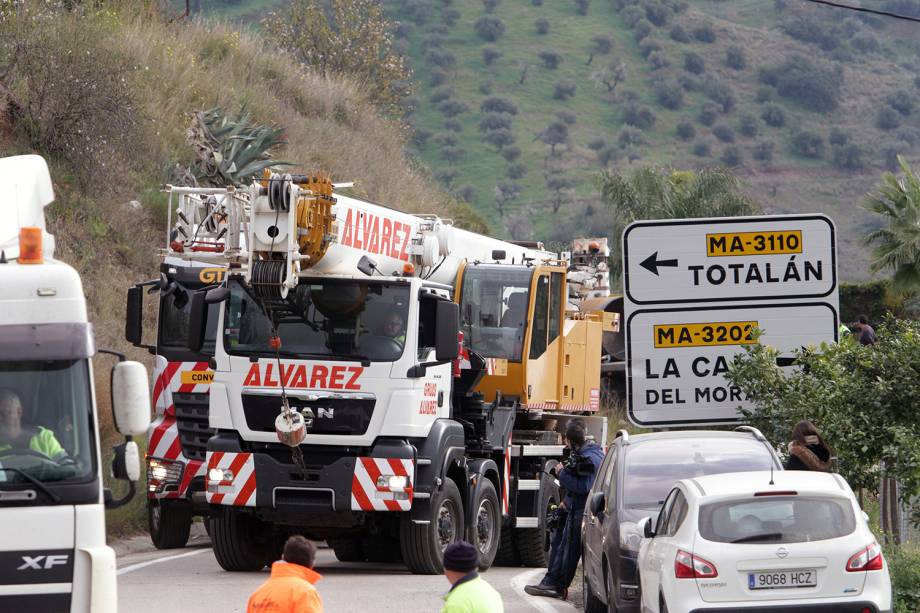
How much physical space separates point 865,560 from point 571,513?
537 cm

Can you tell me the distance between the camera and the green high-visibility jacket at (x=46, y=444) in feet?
26.7

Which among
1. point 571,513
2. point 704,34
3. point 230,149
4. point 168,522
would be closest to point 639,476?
point 571,513

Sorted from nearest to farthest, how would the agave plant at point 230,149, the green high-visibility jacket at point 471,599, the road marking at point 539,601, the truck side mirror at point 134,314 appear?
the green high-visibility jacket at point 471,599, the road marking at point 539,601, the truck side mirror at point 134,314, the agave plant at point 230,149

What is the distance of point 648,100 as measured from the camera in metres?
105

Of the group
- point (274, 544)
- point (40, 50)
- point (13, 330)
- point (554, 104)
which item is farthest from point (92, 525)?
point (554, 104)

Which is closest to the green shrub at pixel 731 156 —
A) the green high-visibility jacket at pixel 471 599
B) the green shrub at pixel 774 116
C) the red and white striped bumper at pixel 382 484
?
the green shrub at pixel 774 116

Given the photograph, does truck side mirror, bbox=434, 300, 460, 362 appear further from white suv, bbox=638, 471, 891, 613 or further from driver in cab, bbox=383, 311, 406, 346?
white suv, bbox=638, 471, 891, 613

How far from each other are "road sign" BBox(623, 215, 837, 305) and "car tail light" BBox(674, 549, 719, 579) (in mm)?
4760

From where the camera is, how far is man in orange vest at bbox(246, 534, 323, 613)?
7.37 metres

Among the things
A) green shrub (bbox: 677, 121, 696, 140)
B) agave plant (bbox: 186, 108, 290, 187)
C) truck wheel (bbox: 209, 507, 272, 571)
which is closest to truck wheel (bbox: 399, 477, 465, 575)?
truck wheel (bbox: 209, 507, 272, 571)

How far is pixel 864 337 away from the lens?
27641mm

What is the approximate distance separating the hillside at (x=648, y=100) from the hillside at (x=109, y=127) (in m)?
Result: 45.5

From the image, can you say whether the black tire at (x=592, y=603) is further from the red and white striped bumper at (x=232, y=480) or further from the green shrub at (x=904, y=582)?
the red and white striped bumper at (x=232, y=480)

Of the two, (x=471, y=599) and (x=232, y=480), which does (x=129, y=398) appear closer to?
(x=471, y=599)
